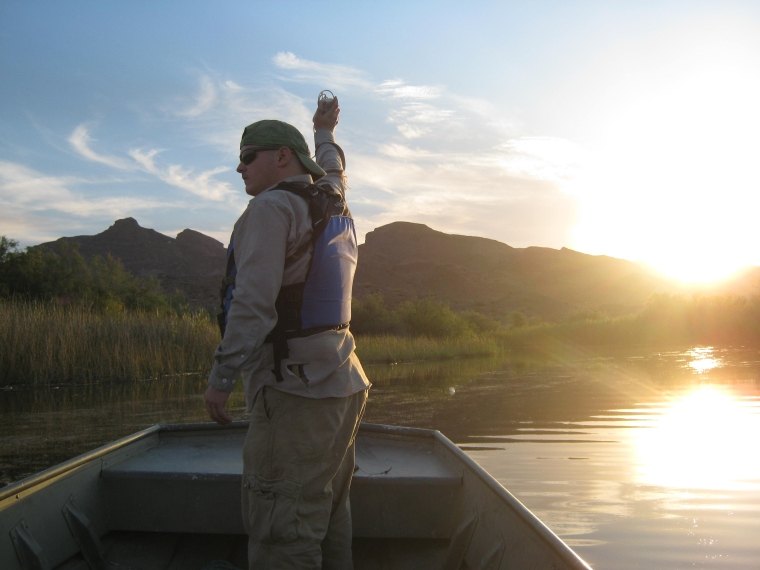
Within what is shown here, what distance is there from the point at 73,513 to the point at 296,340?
5.87ft

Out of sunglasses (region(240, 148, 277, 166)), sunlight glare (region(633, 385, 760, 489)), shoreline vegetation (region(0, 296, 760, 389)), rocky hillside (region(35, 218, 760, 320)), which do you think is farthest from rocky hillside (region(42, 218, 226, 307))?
sunglasses (region(240, 148, 277, 166))

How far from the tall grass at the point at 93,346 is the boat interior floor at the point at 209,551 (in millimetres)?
13282

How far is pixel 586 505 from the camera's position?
18.6 ft

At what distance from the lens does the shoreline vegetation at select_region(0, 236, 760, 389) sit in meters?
16.6

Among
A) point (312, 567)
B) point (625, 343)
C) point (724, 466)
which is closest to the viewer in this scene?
point (312, 567)

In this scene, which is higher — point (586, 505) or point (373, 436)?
point (373, 436)

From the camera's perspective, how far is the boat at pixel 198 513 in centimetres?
361

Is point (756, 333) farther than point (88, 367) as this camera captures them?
Yes

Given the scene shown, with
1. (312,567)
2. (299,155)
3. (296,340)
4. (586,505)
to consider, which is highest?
(299,155)

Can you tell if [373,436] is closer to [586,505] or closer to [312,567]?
[586,505]

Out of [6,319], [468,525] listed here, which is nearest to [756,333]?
[6,319]

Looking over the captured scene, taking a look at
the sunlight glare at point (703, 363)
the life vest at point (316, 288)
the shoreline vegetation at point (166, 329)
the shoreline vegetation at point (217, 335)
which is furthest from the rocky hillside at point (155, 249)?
the life vest at point (316, 288)

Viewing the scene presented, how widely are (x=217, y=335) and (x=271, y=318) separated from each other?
18.4m

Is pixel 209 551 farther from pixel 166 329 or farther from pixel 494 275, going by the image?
pixel 494 275
